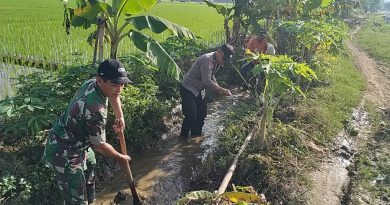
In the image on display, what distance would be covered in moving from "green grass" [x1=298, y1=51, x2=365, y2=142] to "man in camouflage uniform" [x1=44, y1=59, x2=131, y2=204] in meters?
3.77

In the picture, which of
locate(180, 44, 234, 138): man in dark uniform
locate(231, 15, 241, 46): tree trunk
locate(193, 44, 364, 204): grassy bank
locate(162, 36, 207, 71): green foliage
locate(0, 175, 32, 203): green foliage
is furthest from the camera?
locate(231, 15, 241, 46): tree trunk

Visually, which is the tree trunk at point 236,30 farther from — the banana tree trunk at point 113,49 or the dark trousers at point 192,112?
the banana tree trunk at point 113,49

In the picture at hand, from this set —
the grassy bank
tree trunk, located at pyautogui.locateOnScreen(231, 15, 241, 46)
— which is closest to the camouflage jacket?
the grassy bank

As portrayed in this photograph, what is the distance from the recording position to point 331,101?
7.68 m

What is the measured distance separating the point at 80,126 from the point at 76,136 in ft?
0.42

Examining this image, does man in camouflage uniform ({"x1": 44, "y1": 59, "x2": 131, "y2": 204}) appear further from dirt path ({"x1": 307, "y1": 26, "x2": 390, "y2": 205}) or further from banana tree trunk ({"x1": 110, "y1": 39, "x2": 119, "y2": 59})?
dirt path ({"x1": 307, "y1": 26, "x2": 390, "y2": 205})

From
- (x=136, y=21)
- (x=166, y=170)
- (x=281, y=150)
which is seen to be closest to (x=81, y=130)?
(x=166, y=170)

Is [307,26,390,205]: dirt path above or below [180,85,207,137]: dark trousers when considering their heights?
below

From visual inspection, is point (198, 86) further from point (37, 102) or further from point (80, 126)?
point (80, 126)

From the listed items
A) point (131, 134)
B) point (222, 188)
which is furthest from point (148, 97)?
point (222, 188)

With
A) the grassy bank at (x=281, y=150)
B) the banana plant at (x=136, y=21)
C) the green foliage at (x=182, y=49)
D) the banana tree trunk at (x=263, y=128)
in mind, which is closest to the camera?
the grassy bank at (x=281, y=150)

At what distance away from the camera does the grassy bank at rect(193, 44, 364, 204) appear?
4.33 m

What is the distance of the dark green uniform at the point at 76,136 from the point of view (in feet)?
9.96

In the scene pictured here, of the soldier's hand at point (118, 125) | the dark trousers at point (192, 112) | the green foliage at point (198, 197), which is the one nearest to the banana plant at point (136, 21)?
the dark trousers at point (192, 112)
